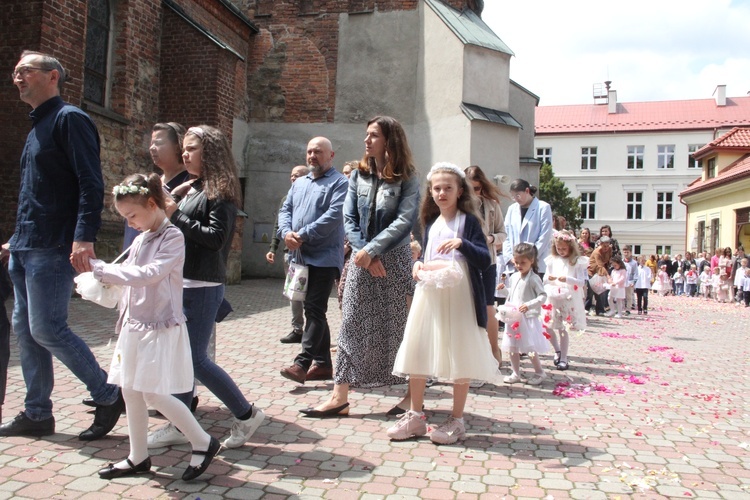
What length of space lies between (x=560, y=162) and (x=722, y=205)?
25310 millimetres

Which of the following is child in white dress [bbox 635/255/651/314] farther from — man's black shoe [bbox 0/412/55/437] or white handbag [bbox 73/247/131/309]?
white handbag [bbox 73/247/131/309]

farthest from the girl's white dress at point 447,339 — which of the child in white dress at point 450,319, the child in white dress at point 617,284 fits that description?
the child in white dress at point 617,284

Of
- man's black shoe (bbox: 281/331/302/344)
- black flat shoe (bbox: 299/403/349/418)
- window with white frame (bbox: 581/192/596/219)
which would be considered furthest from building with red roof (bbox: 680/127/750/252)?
black flat shoe (bbox: 299/403/349/418)

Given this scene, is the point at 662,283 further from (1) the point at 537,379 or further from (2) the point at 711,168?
(1) the point at 537,379

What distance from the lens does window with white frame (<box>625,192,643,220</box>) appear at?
5903cm

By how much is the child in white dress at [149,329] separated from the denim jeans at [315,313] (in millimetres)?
2045

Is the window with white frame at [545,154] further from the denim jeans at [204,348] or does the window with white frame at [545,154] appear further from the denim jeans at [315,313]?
the denim jeans at [204,348]

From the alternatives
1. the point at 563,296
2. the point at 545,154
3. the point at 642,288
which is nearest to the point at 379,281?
the point at 563,296

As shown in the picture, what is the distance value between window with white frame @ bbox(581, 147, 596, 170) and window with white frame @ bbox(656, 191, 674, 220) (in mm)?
6182

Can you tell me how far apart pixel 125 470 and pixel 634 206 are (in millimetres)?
61213

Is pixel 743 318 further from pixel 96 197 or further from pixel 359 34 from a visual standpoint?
pixel 96 197

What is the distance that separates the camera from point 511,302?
6.63 meters

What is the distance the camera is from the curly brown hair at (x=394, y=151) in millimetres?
4778

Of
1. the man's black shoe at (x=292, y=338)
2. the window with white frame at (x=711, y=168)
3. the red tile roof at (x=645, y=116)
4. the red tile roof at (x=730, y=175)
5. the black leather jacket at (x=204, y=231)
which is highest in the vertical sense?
the red tile roof at (x=645, y=116)
